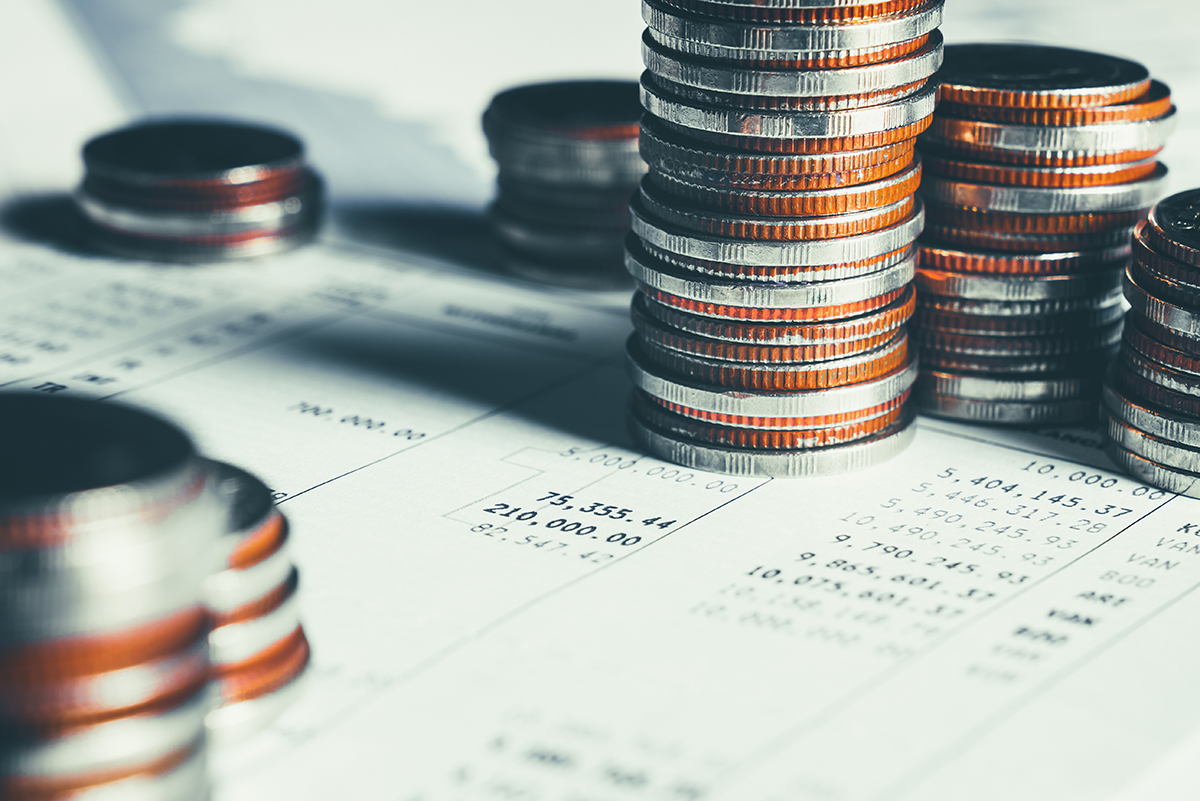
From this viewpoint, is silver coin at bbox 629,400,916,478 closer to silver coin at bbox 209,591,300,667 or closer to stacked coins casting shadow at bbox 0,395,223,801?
silver coin at bbox 209,591,300,667

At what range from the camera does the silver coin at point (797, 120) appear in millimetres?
1721

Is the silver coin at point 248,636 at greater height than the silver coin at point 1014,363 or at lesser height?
lesser

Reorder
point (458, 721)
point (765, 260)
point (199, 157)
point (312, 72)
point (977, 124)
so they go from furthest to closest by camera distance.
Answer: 1. point (312, 72)
2. point (199, 157)
3. point (977, 124)
4. point (765, 260)
5. point (458, 721)

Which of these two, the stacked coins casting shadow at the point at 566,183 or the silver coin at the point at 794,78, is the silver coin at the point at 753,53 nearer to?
the silver coin at the point at 794,78

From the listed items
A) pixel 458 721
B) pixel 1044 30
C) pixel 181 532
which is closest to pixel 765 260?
pixel 458 721

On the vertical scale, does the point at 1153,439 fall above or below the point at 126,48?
below

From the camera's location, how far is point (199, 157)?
2639 mm

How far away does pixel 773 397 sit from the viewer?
1834 millimetres

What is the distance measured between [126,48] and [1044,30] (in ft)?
6.47

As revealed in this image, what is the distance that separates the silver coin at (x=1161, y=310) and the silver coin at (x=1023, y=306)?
0.37ft

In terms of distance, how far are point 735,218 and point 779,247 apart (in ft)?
0.19

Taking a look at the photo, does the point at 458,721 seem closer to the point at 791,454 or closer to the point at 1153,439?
the point at 791,454

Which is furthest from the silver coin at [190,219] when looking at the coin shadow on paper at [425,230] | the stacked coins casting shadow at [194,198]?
the coin shadow on paper at [425,230]

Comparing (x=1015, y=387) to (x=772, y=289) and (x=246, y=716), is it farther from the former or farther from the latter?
(x=246, y=716)
